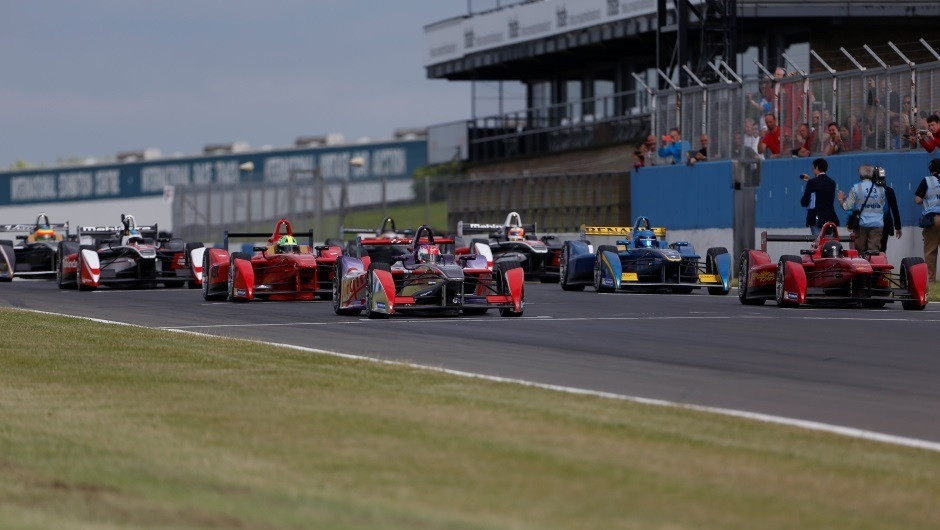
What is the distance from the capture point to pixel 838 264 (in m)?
21.8

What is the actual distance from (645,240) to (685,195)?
10773 mm

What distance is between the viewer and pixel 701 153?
3719 cm

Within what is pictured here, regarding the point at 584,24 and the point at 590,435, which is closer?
the point at 590,435

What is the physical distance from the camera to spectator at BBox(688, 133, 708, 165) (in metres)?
36.7

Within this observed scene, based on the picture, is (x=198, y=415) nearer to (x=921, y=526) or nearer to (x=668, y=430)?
(x=668, y=430)

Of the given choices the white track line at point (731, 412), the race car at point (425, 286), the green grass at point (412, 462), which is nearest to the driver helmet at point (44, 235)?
the race car at point (425, 286)

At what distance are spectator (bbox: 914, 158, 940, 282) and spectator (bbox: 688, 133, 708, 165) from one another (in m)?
10.00

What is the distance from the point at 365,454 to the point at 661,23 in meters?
32.5

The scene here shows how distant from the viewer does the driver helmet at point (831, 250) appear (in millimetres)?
21844

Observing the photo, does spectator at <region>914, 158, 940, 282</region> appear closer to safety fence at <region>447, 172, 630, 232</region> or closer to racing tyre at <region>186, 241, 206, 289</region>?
racing tyre at <region>186, 241, 206, 289</region>

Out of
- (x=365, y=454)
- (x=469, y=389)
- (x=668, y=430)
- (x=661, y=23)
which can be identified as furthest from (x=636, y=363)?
(x=661, y=23)

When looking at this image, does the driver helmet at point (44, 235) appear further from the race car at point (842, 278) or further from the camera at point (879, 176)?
the race car at point (842, 278)

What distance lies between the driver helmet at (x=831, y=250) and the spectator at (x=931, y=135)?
6.77 metres


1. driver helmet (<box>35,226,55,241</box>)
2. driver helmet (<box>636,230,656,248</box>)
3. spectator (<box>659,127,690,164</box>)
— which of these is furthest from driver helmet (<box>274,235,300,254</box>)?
spectator (<box>659,127,690,164</box>)
